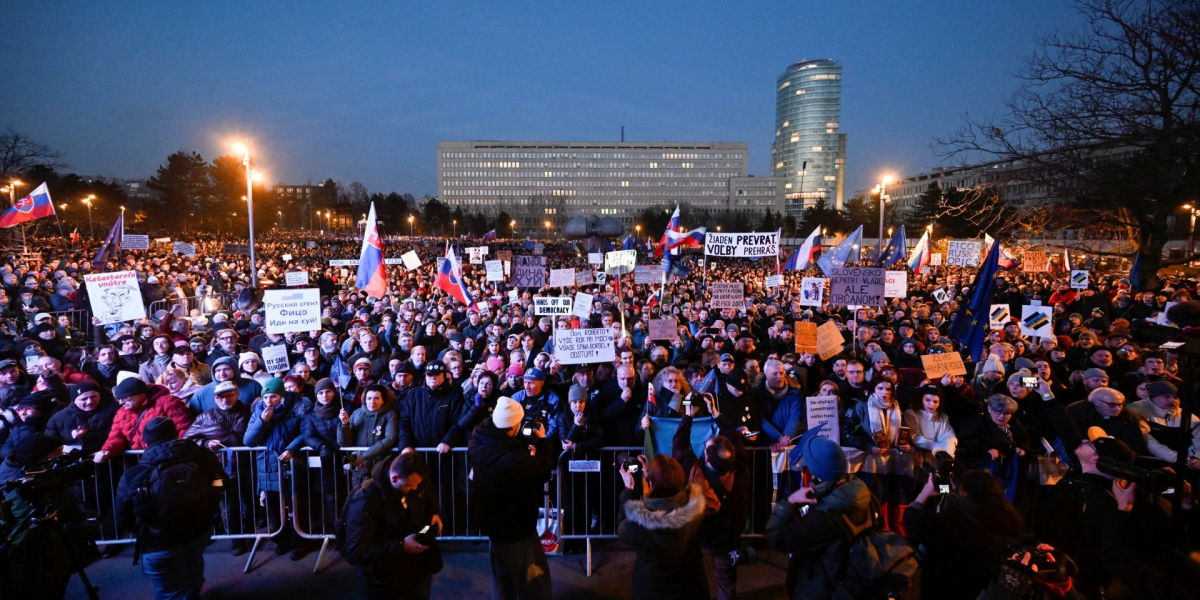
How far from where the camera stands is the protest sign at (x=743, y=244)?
13234mm

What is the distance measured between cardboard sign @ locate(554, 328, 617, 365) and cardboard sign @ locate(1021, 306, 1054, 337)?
7247mm

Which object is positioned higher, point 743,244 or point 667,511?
point 743,244

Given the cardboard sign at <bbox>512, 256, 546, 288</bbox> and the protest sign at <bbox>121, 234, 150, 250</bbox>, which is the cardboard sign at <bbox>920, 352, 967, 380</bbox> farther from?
the protest sign at <bbox>121, 234, 150, 250</bbox>

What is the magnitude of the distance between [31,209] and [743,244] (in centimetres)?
1797

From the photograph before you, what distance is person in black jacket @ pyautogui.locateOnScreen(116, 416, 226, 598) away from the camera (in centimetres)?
338

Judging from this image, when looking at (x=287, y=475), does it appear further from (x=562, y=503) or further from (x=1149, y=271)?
(x=1149, y=271)

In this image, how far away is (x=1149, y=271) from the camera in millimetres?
11656

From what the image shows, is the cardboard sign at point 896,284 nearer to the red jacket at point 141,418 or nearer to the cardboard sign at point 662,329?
the cardboard sign at point 662,329

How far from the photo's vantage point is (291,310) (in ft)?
25.6

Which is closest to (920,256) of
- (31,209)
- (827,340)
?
(827,340)

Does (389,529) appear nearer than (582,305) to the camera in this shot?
Yes

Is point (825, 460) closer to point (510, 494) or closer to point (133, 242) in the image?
point (510, 494)

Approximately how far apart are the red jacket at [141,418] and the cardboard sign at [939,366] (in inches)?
279

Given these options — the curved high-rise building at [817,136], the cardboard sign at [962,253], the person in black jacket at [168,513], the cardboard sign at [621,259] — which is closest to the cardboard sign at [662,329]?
the person in black jacket at [168,513]
